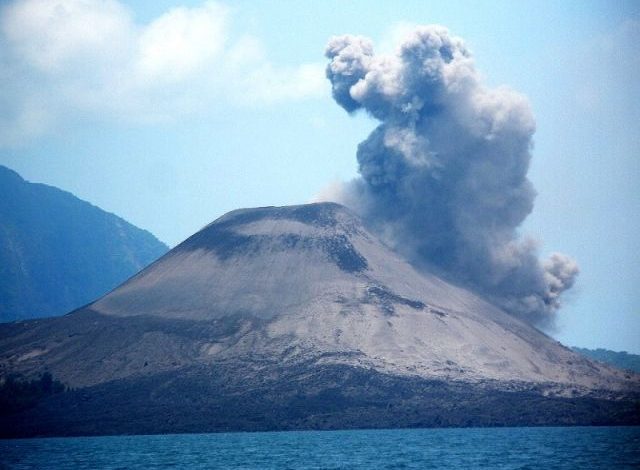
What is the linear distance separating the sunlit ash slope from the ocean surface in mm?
3180

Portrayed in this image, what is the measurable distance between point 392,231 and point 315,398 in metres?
55.2

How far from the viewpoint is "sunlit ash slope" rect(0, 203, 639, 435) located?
370ft

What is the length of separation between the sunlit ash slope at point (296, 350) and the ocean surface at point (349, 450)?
10.4ft

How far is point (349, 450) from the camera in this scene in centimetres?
8144

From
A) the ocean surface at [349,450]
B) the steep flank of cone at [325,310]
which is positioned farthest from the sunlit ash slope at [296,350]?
the ocean surface at [349,450]

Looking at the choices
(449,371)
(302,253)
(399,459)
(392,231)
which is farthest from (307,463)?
(392,231)

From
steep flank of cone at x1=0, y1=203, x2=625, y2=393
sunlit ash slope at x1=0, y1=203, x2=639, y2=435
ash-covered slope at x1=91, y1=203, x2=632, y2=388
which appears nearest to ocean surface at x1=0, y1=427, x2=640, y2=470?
sunlit ash slope at x1=0, y1=203, x2=639, y2=435

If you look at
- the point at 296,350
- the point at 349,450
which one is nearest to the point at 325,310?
the point at 296,350

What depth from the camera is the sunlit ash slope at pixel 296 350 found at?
11275 centimetres

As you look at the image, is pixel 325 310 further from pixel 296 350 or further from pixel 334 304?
pixel 296 350

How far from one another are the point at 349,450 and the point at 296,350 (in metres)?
44.4

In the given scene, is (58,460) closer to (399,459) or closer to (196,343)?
(399,459)

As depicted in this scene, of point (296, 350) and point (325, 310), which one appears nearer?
point (296, 350)

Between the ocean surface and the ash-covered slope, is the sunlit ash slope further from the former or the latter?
the ocean surface
